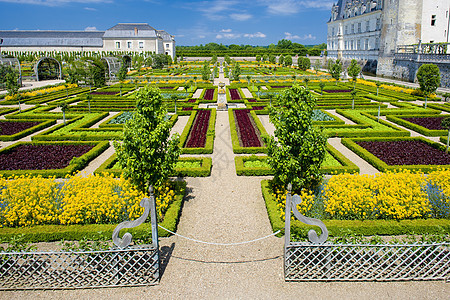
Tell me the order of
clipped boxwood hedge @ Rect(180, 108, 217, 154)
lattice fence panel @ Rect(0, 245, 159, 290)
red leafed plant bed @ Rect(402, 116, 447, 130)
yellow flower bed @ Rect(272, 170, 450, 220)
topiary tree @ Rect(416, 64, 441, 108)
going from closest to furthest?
lattice fence panel @ Rect(0, 245, 159, 290), yellow flower bed @ Rect(272, 170, 450, 220), clipped boxwood hedge @ Rect(180, 108, 217, 154), red leafed plant bed @ Rect(402, 116, 447, 130), topiary tree @ Rect(416, 64, 441, 108)

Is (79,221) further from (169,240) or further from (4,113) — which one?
(4,113)

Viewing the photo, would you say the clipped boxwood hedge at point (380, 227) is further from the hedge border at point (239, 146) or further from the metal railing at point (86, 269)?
the hedge border at point (239, 146)

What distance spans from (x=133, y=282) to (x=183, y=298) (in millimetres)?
1079

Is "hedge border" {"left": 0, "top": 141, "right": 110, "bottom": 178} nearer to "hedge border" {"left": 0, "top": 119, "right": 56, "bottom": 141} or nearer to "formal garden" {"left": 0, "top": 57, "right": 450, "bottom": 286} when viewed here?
"formal garden" {"left": 0, "top": 57, "right": 450, "bottom": 286}

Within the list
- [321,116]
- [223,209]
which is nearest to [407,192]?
[223,209]

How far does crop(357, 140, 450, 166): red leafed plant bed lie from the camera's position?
1248 cm

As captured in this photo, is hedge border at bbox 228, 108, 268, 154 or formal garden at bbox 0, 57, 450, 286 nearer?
formal garden at bbox 0, 57, 450, 286

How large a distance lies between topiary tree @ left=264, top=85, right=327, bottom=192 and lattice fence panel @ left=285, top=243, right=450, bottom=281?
2.70 meters

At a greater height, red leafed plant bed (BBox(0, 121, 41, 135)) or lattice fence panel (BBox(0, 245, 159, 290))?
red leafed plant bed (BBox(0, 121, 41, 135))

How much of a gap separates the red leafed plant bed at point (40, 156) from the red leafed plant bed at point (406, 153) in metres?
12.7

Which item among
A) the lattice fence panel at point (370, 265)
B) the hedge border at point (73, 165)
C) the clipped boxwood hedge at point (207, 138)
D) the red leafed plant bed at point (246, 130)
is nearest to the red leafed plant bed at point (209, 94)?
the red leafed plant bed at point (246, 130)

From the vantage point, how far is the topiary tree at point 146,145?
27.4 feet

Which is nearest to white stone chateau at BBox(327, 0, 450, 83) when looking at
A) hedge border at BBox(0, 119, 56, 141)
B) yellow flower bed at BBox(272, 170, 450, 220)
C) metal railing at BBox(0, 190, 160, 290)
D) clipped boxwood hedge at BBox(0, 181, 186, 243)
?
yellow flower bed at BBox(272, 170, 450, 220)

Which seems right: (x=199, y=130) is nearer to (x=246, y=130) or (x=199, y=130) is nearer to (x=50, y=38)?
(x=246, y=130)
